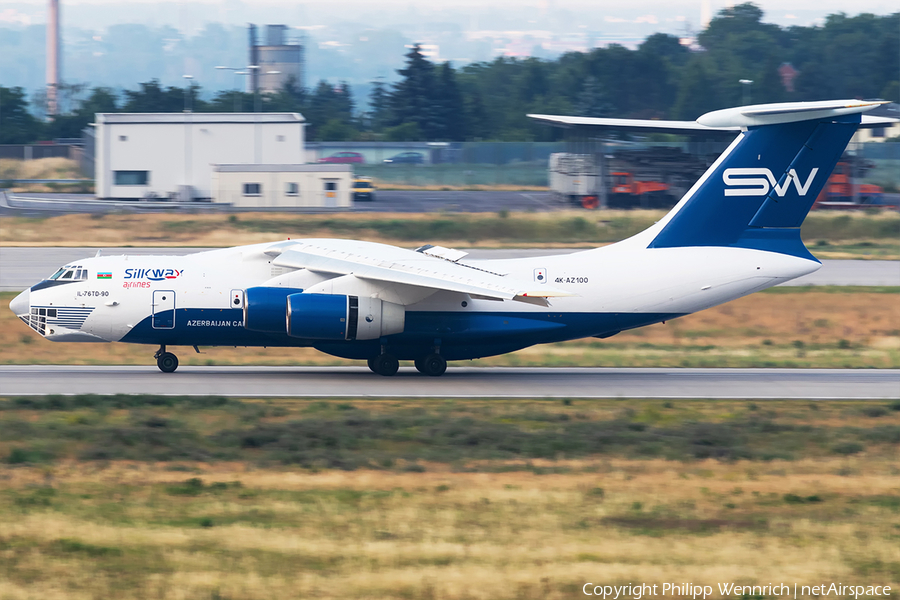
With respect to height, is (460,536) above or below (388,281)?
below

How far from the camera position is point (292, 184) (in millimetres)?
60250

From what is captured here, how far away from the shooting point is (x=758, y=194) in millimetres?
23891

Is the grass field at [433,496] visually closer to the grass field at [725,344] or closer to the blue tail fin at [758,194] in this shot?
the blue tail fin at [758,194]

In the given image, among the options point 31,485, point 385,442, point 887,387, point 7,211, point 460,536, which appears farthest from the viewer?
point 7,211

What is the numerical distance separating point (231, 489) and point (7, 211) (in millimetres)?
47350

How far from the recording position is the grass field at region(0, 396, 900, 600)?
1040cm

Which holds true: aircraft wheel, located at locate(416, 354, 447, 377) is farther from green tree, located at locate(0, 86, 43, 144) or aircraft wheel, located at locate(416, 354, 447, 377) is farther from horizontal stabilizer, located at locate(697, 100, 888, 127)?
green tree, located at locate(0, 86, 43, 144)

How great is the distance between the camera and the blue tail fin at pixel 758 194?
77.3 feet

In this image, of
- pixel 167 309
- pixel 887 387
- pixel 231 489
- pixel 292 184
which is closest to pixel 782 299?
pixel 887 387

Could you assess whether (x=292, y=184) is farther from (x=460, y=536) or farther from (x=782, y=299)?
(x=460, y=536)

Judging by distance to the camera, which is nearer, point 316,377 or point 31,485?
point 31,485

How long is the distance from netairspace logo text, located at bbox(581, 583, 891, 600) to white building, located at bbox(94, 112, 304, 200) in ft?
187

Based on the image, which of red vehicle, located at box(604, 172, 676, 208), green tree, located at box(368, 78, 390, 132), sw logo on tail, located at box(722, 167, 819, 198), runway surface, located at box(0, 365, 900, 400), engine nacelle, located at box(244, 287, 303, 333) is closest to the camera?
runway surface, located at box(0, 365, 900, 400)

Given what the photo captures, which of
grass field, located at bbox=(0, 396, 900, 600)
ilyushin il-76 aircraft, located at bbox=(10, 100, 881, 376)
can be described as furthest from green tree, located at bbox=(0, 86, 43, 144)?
grass field, located at bbox=(0, 396, 900, 600)
